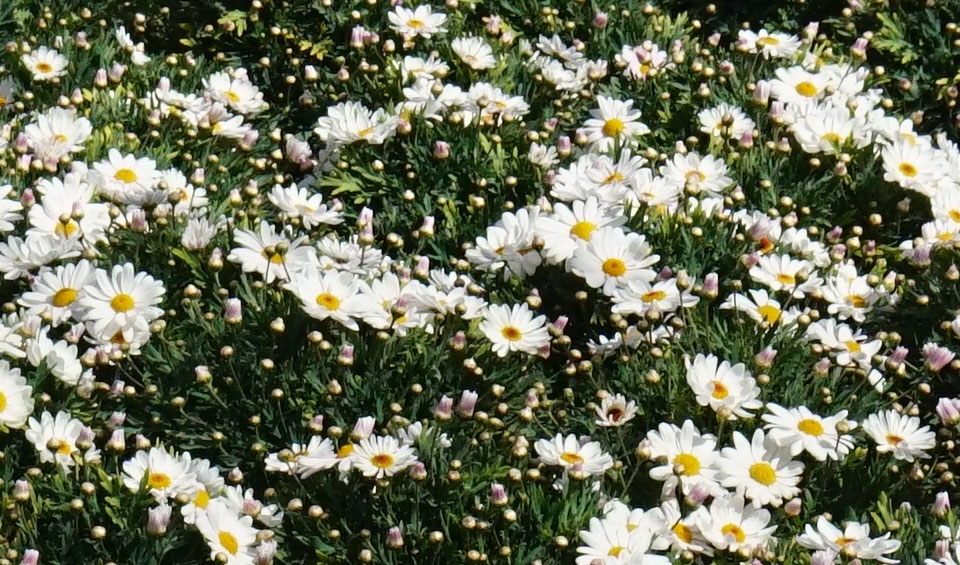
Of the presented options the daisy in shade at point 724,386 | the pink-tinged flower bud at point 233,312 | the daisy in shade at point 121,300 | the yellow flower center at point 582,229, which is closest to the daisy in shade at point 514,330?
the yellow flower center at point 582,229

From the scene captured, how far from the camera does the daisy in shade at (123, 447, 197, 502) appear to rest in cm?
328

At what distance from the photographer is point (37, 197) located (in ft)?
14.1

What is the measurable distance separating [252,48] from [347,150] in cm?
118

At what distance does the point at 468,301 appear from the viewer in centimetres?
387

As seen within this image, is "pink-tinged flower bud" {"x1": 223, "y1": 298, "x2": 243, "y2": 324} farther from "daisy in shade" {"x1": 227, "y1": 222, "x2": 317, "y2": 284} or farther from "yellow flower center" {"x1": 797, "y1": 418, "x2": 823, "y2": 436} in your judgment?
"yellow flower center" {"x1": 797, "y1": 418, "x2": 823, "y2": 436}

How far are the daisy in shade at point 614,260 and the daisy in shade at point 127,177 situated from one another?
54.6 inches

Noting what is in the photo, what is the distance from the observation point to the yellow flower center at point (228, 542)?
3215 millimetres

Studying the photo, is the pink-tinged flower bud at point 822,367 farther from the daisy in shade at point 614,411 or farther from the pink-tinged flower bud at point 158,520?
the pink-tinged flower bud at point 158,520

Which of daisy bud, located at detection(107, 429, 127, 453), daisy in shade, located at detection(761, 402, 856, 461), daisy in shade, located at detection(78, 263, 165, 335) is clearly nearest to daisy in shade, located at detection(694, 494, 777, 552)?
daisy in shade, located at detection(761, 402, 856, 461)

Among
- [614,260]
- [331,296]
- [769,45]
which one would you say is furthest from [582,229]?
[769,45]

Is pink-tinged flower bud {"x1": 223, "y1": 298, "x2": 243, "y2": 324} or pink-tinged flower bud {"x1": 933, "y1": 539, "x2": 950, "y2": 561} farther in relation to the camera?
pink-tinged flower bud {"x1": 223, "y1": 298, "x2": 243, "y2": 324}

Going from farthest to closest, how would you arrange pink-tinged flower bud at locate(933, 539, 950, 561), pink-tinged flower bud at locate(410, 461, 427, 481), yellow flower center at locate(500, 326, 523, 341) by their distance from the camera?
yellow flower center at locate(500, 326, 523, 341) < pink-tinged flower bud at locate(410, 461, 427, 481) < pink-tinged flower bud at locate(933, 539, 950, 561)

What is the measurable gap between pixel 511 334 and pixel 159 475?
3.48 feet

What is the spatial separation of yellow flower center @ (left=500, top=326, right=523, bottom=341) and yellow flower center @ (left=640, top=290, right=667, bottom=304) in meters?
0.37
